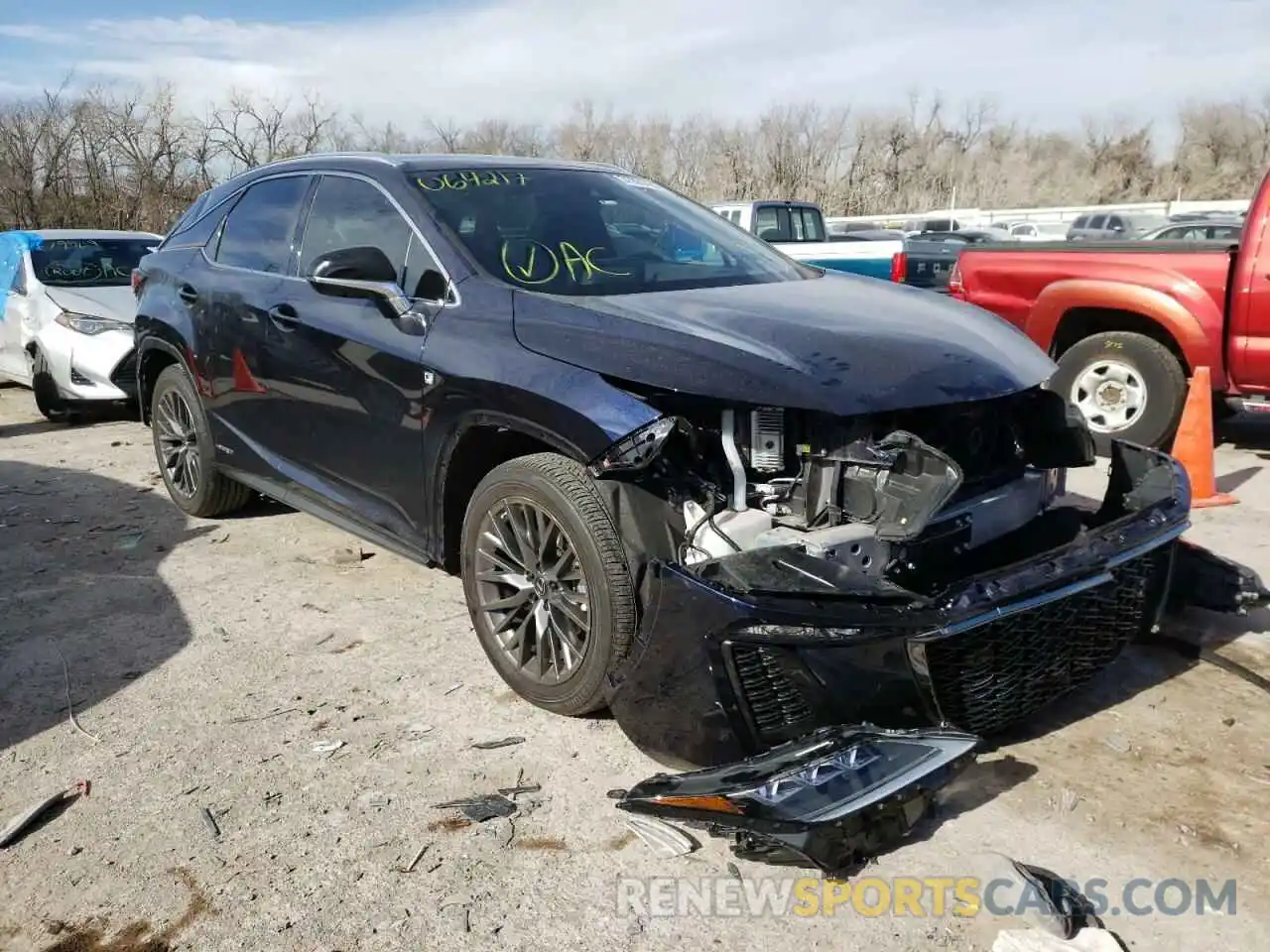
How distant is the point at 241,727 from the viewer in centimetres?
348

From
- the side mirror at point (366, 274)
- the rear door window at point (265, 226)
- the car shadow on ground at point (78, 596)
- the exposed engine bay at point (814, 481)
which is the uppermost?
the rear door window at point (265, 226)

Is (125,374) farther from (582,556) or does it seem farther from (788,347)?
(788,347)

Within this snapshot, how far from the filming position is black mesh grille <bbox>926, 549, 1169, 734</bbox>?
9.09ft

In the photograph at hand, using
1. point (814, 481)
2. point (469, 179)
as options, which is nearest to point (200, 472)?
point (469, 179)

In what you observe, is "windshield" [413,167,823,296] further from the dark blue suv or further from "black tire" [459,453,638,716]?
"black tire" [459,453,638,716]

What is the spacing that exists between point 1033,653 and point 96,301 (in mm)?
8645

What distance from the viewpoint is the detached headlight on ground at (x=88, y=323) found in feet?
28.2

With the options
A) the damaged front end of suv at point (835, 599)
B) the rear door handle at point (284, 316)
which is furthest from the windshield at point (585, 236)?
the damaged front end of suv at point (835, 599)

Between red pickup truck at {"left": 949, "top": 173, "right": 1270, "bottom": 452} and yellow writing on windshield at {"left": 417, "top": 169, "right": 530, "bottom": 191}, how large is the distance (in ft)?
13.3

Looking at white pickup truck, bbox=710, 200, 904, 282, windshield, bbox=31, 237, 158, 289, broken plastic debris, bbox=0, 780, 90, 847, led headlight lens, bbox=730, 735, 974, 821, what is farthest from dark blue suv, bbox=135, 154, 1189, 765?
white pickup truck, bbox=710, 200, 904, 282

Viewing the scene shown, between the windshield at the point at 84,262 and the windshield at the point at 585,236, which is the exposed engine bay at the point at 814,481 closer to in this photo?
the windshield at the point at 585,236

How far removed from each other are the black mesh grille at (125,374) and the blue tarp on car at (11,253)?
1.98 metres

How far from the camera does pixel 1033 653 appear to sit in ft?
9.65

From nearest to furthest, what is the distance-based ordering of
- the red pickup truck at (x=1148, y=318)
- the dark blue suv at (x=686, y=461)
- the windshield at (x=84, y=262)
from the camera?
the dark blue suv at (x=686, y=461) < the red pickup truck at (x=1148, y=318) < the windshield at (x=84, y=262)
